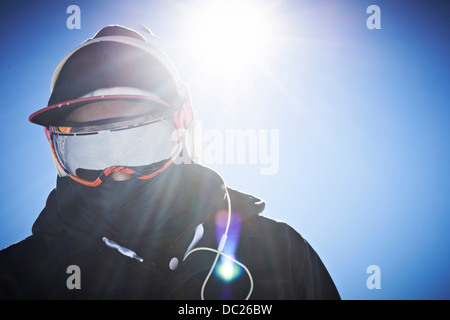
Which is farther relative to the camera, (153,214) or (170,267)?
(153,214)

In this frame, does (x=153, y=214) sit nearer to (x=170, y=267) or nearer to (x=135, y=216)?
(x=135, y=216)

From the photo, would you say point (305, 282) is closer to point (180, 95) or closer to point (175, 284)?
point (175, 284)

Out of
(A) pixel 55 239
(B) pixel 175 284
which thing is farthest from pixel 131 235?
(A) pixel 55 239

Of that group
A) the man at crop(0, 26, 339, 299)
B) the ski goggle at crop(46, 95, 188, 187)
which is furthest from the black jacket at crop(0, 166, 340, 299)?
the ski goggle at crop(46, 95, 188, 187)

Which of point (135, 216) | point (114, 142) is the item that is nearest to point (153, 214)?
point (135, 216)

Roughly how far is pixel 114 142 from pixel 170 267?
1.06 m

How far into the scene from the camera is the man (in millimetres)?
1857

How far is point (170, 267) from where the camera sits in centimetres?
185

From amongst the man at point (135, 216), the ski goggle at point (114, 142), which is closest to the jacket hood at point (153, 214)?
the man at point (135, 216)

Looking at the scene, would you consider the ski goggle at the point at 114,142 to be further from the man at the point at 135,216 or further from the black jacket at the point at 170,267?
the black jacket at the point at 170,267

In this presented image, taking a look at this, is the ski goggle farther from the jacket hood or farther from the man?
the jacket hood

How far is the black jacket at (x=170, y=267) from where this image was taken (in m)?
1.83

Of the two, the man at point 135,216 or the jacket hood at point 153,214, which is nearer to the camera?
the man at point 135,216

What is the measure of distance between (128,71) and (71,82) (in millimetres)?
427
